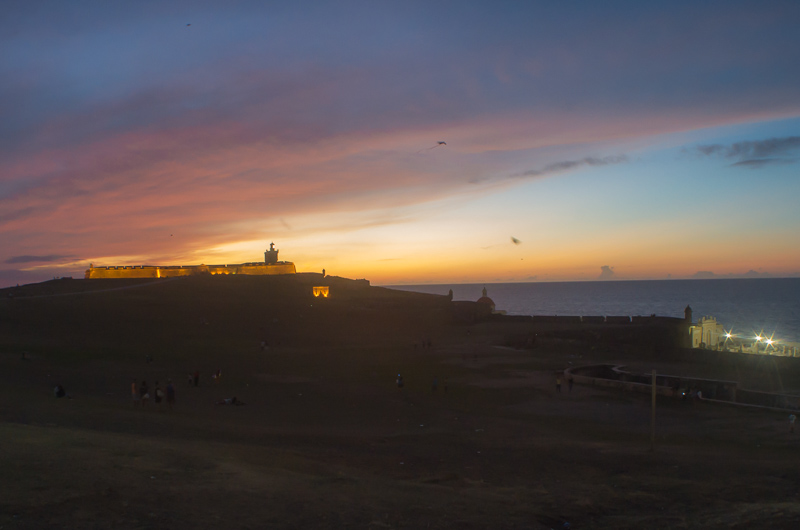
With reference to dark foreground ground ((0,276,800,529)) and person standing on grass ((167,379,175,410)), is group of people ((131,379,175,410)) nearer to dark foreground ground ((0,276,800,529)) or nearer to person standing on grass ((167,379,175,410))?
person standing on grass ((167,379,175,410))

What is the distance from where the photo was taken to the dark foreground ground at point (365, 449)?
940cm

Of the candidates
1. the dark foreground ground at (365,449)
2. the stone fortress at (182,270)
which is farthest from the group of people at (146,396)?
the stone fortress at (182,270)

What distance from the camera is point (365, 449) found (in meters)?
15.8

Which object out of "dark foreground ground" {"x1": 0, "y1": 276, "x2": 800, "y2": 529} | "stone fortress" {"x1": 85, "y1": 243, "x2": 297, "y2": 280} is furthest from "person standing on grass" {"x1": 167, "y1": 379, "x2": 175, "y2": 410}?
"stone fortress" {"x1": 85, "y1": 243, "x2": 297, "y2": 280}

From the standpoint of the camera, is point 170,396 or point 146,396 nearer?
point 146,396

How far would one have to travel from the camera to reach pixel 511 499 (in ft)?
36.9

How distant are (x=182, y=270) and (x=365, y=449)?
66.5m

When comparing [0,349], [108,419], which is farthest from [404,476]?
[0,349]

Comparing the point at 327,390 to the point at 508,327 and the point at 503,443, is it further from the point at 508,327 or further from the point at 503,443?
the point at 508,327

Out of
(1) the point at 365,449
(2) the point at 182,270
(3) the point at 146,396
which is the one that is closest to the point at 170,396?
(3) the point at 146,396

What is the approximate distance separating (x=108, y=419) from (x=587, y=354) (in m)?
31.3

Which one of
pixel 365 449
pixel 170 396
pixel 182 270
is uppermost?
pixel 182 270

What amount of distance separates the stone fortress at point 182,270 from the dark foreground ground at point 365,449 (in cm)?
3915

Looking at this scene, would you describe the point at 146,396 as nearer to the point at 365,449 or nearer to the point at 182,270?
the point at 365,449
